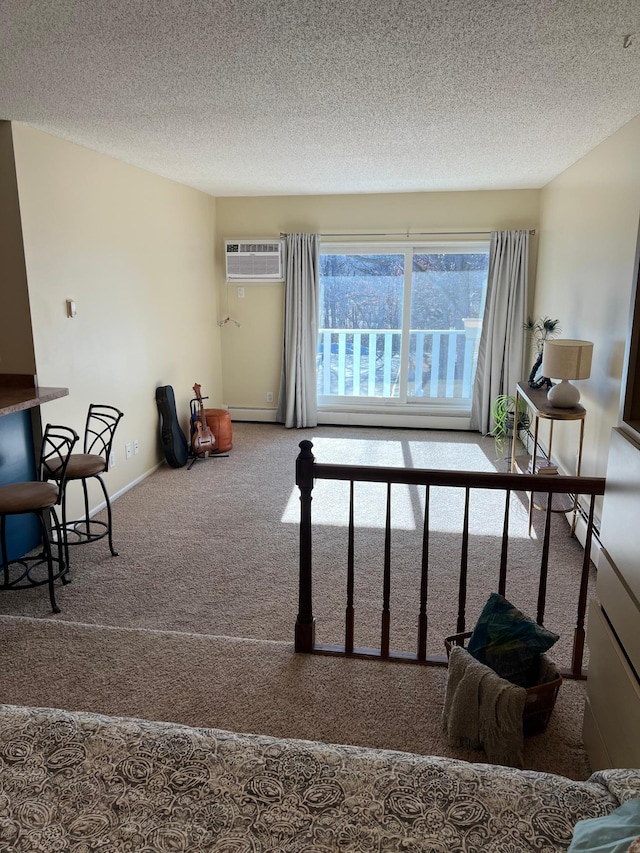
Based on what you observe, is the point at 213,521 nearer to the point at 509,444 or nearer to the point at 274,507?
the point at 274,507

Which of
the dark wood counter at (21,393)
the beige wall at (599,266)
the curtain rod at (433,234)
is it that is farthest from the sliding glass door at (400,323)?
the dark wood counter at (21,393)

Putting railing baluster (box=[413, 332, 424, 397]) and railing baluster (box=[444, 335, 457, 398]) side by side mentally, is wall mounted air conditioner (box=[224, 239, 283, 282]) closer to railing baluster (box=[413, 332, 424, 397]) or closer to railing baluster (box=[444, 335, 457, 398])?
railing baluster (box=[413, 332, 424, 397])

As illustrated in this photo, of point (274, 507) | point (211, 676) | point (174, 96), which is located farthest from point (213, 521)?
point (174, 96)

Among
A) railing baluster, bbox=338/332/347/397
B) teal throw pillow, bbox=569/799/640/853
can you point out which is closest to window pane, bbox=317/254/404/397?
railing baluster, bbox=338/332/347/397

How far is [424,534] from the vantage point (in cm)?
225

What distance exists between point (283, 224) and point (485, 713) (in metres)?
5.85

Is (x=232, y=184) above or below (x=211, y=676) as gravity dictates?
above

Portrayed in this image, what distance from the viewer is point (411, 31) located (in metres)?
2.15

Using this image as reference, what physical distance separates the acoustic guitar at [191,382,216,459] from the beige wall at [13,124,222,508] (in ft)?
1.05

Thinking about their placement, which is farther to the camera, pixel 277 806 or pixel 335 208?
pixel 335 208

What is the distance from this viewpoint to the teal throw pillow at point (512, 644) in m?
2.02

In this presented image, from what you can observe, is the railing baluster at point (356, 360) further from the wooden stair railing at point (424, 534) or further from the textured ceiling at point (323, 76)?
the wooden stair railing at point (424, 534)

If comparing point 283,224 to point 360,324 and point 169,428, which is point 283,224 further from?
point 169,428

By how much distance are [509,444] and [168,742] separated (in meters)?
5.40
